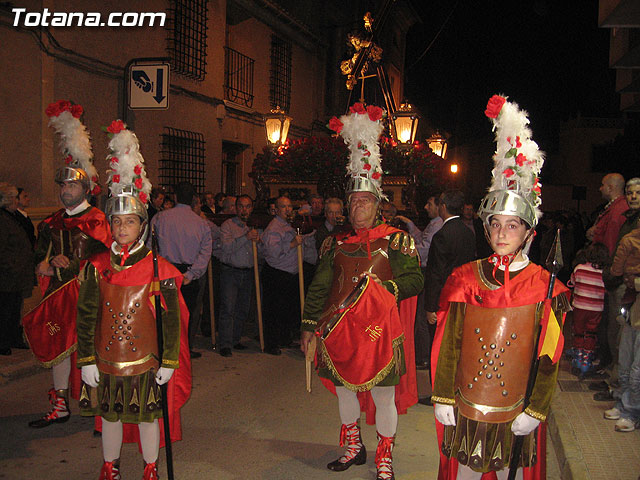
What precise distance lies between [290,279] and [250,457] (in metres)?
3.95

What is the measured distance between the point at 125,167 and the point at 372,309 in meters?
1.99

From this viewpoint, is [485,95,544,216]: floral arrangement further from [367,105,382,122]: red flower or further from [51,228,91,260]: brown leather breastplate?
[51,228,91,260]: brown leather breastplate

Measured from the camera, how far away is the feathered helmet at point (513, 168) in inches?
130

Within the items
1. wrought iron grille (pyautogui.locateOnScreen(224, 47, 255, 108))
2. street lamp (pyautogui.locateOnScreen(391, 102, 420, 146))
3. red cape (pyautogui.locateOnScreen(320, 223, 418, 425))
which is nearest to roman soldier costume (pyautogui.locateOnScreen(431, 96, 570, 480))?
red cape (pyautogui.locateOnScreen(320, 223, 418, 425))

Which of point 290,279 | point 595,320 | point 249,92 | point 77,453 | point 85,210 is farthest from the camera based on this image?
point 249,92

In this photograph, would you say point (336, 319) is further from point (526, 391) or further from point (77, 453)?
point (77, 453)

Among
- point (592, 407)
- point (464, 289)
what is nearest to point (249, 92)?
point (592, 407)

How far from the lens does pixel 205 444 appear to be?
5.24m

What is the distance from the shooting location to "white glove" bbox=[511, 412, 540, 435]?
3.16 meters

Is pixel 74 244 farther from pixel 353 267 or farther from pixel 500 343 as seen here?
pixel 500 343

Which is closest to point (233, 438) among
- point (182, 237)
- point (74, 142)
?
point (182, 237)

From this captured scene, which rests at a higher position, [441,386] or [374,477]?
[441,386]

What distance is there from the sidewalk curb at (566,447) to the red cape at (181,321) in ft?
9.30

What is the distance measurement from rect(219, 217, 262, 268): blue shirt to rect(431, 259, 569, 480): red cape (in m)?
5.40
